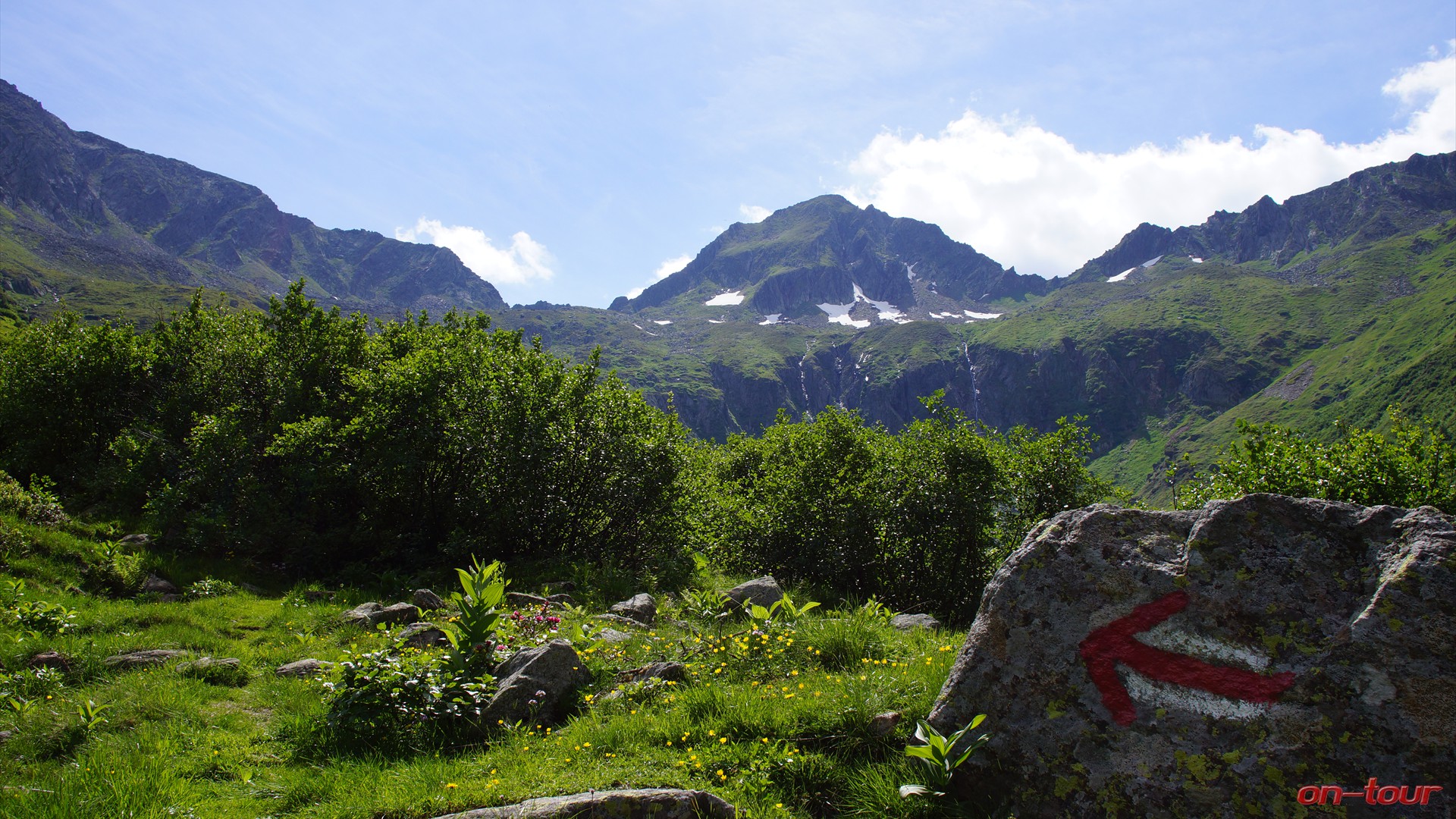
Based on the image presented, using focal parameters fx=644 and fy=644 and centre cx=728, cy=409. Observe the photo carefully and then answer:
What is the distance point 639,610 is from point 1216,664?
970 centimetres

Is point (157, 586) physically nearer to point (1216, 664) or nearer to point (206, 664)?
point (206, 664)

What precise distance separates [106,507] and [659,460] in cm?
1639

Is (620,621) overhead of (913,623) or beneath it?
beneath

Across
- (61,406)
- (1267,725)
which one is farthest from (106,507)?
(1267,725)

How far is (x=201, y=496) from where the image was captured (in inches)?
739

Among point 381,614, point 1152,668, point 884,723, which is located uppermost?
point 1152,668

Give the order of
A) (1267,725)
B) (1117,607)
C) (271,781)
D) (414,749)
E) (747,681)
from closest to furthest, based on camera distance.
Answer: (1267,725) → (1117,607) → (271,781) → (414,749) → (747,681)

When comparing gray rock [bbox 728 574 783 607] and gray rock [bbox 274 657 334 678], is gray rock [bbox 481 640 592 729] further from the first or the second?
gray rock [bbox 728 574 783 607]

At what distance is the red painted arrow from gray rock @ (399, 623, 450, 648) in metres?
8.73

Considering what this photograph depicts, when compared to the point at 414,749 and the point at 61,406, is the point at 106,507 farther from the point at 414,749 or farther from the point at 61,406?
the point at 414,749

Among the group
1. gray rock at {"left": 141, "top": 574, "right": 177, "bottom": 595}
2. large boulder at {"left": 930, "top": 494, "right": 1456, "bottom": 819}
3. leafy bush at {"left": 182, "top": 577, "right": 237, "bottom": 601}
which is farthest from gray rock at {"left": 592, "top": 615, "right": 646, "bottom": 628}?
gray rock at {"left": 141, "top": 574, "right": 177, "bottom": 595}

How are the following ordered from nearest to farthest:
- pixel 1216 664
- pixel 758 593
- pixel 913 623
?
pixel 1216 664 → pixel 913 623 → pixel 758 593

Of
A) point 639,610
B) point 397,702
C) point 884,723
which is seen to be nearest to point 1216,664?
point 884,723

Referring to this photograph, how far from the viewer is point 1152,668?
574cm
